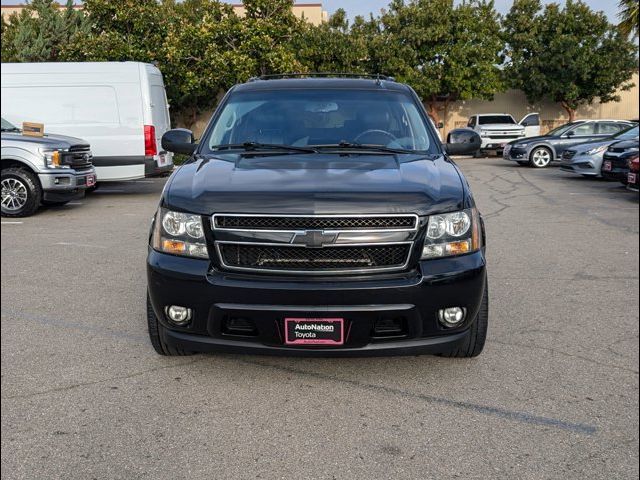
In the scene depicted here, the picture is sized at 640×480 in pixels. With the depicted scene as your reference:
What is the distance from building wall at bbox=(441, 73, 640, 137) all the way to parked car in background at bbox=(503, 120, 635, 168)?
55.3 feet

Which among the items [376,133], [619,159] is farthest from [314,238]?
[619,159]

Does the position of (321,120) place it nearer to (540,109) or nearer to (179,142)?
(179,142)

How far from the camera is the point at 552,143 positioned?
67.3ft

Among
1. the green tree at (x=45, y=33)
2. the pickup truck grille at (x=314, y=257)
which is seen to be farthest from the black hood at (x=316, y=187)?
the green tree at (x=45, y=33)

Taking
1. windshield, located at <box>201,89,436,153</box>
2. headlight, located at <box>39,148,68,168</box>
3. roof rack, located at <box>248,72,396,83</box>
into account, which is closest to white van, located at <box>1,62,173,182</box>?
headlight, located at <box>39,148,68,168</box>

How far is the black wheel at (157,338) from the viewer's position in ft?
12.9

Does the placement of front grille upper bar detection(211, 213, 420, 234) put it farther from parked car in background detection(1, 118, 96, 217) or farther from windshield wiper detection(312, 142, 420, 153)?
parked car in background detection(1, 118, 96, 217)

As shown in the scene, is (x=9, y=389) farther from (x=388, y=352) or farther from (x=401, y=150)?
(x=401, y=150)

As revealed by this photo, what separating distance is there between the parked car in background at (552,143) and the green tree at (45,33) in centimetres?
1752

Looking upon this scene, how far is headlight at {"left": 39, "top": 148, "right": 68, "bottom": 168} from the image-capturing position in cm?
1031

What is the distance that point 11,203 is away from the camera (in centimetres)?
1034

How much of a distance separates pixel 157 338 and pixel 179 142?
75.5 inches

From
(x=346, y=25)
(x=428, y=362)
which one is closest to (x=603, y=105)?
(x=346, y=25)

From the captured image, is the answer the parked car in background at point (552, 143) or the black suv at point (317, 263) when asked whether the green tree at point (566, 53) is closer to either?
the parked car in background at point (552, 143)
